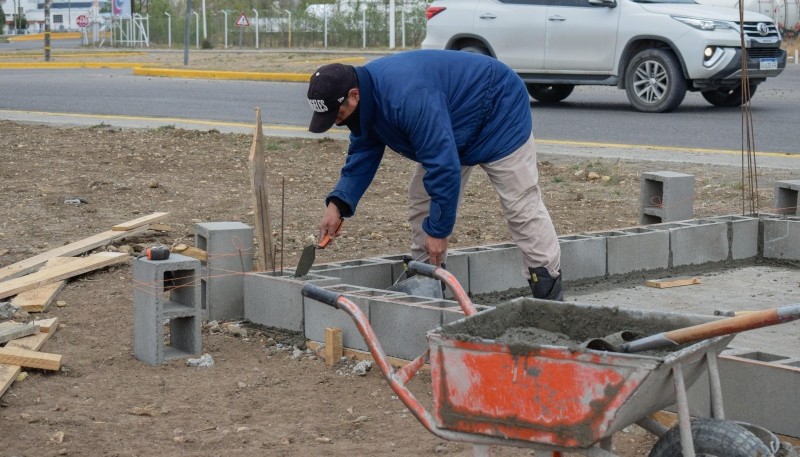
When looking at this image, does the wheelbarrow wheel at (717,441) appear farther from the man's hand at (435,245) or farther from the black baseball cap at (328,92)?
the black baseball cap at (328,92)

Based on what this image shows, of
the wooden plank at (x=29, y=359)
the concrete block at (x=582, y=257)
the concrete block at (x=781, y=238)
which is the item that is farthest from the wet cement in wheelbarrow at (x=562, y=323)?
the concrete block at (x=781, y=238)

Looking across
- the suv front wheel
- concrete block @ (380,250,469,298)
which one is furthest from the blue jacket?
the suv front wheel

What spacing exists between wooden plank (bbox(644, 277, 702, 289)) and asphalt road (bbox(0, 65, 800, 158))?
458 cm

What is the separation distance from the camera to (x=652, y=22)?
1403cm

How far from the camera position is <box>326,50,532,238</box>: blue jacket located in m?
4.79

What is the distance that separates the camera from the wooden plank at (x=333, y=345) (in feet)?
17.6

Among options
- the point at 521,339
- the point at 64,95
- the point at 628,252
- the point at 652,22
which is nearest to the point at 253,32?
the point at 64,95

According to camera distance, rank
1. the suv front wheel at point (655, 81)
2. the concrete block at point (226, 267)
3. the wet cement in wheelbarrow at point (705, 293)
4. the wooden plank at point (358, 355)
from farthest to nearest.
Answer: the suv front wheel at point (655, 81) → the wet cement in wheelbarrow at point (705, 293) → the concrete block at point (226, 267) → the wooden plank at point (358, 355)

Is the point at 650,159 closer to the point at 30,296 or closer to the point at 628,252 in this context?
the point at 628,252

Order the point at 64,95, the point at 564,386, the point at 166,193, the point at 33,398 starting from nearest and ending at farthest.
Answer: the point at 564,386
the point at 33,398
the point at 166,193
the point at 64,95

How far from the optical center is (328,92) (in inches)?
189

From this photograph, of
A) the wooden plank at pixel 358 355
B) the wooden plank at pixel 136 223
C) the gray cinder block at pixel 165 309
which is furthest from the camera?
the wooden plank at pixel 136 223

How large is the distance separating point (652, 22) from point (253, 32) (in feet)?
113

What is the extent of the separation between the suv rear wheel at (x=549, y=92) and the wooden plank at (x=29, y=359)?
39.0ft
